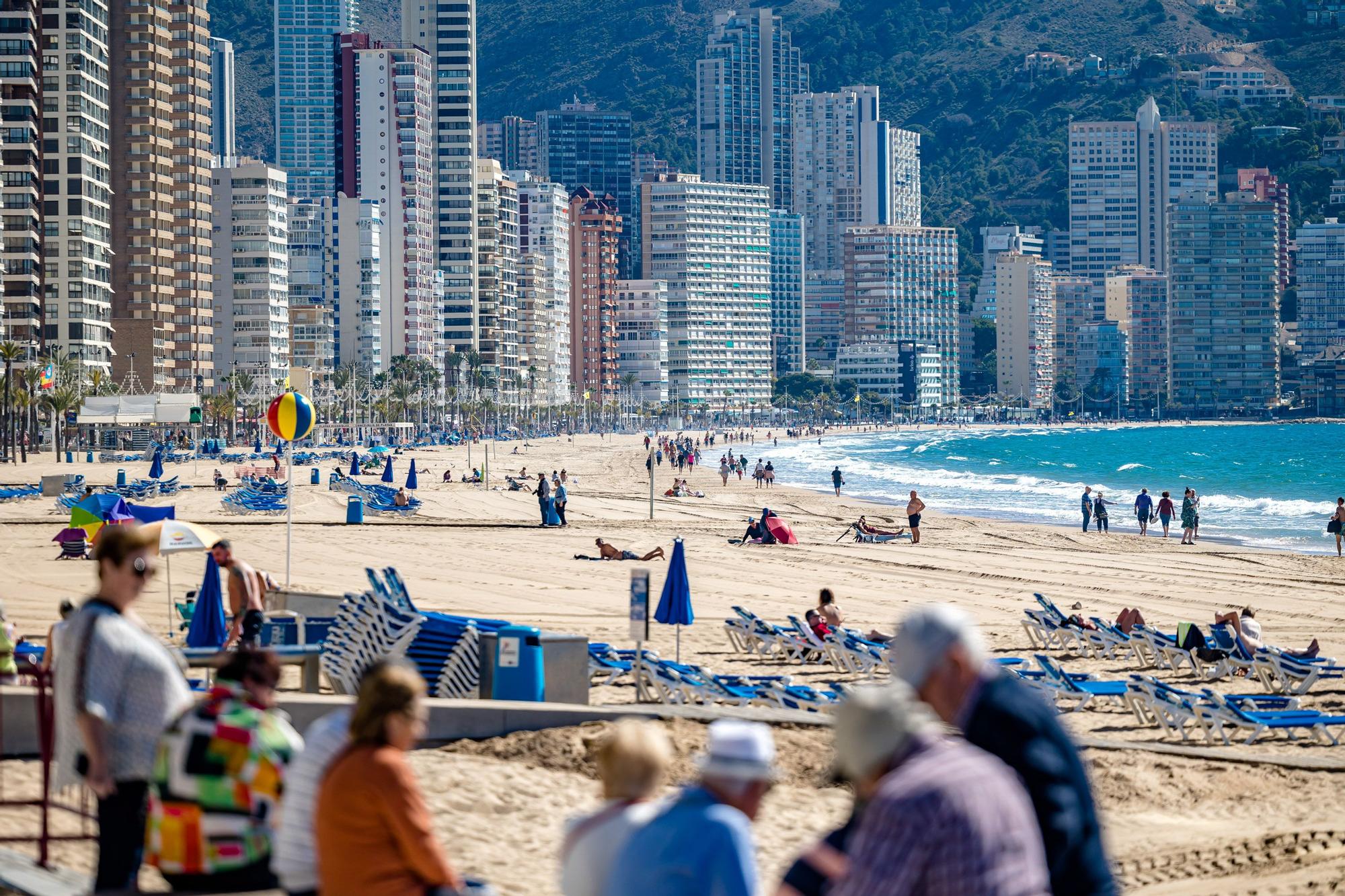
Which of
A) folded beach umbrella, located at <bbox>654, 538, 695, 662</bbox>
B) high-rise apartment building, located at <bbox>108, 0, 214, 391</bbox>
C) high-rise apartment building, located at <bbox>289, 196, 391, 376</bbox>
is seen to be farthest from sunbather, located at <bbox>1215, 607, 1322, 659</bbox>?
high-rise apartment building, located at <bbox>289, 196, 391, 376</bbox>

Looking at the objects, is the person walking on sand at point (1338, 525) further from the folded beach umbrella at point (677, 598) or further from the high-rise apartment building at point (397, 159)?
the high-rise apartment building at point (397, 159)

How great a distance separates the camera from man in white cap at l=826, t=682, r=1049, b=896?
3.88 metres

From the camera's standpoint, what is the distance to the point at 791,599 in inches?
899

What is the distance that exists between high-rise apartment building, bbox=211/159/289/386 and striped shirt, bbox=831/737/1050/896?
142680mm

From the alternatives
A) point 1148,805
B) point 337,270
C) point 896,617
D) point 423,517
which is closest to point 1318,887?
point 1148,805

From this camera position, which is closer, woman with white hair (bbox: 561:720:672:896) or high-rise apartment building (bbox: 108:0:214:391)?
woman with white hair (bbox: 561:720:672:896)

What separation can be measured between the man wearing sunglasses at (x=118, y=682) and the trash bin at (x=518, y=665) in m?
5.45

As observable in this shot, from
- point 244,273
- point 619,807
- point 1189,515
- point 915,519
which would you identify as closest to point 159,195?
point 244,273

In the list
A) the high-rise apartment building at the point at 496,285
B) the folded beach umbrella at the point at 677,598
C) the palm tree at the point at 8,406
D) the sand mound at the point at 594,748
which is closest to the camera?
the sand mound at the point at 594,748

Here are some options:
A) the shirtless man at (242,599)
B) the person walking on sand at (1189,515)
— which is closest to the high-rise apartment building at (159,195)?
the person walking on sand at (1189,515)

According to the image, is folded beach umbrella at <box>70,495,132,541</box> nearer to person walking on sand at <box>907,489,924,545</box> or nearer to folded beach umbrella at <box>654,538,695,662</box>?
folded beach umbrella at <box>654,538,695,662</box>

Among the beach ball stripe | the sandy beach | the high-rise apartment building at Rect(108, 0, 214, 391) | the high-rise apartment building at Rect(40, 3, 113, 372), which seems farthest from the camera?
the high-rise apartment building at Rect(108, 0, 214, 391)

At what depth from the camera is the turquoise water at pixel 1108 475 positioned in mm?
50219

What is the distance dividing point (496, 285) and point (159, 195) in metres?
65.3
